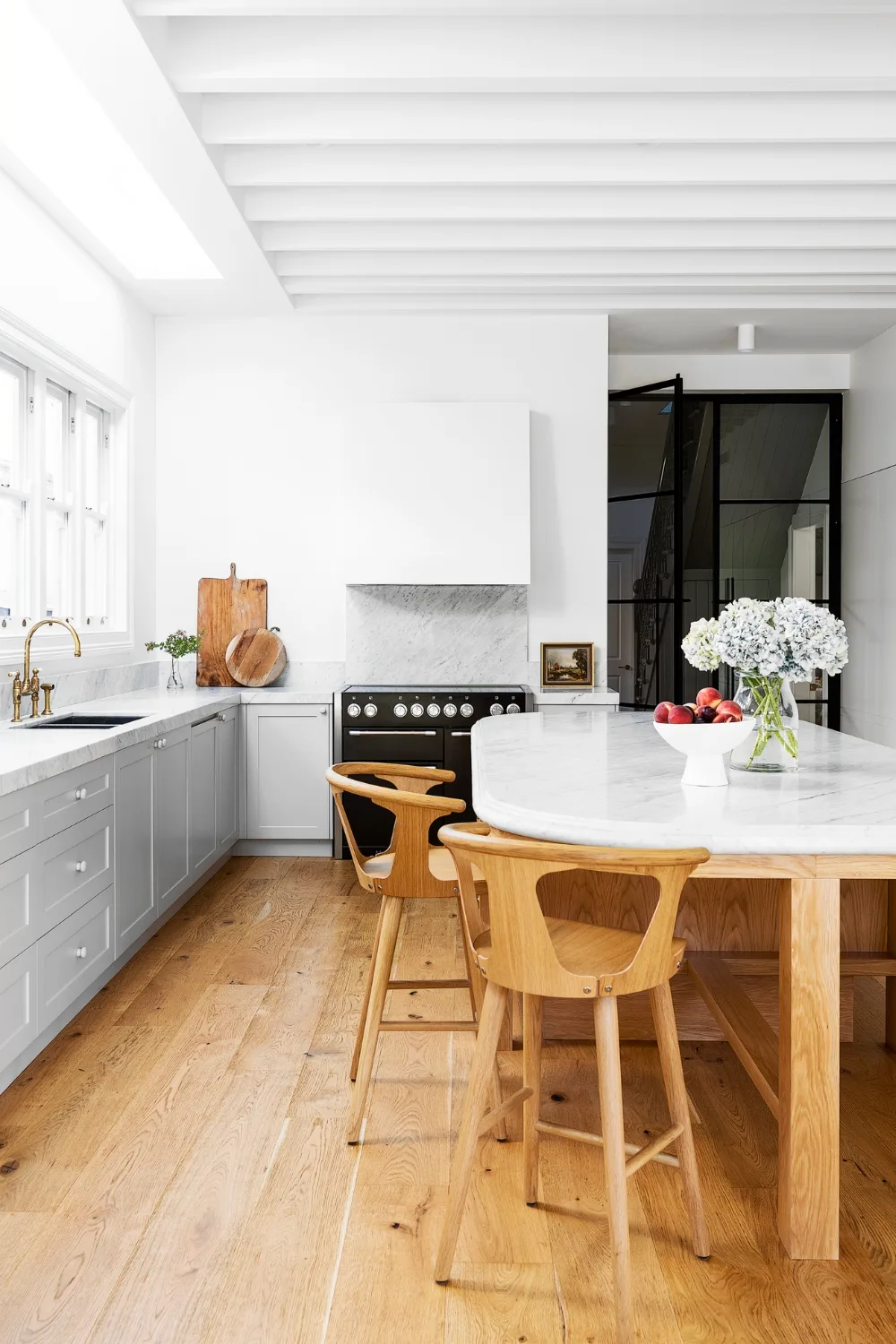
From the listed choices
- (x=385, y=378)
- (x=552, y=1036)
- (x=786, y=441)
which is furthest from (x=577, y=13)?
(x=786, y=441)

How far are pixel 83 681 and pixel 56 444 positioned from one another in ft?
3.68

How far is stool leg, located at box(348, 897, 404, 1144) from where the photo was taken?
2365 mm

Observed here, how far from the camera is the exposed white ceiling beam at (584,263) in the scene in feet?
15.5

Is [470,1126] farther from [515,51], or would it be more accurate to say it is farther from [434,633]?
[434,633]

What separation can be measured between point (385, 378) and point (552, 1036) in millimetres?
3833

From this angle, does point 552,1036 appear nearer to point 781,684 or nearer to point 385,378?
point 781,684

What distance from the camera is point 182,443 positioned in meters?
5.58

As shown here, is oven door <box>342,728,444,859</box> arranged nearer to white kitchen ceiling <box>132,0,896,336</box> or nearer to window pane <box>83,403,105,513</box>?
window pane <box>83,403,105,513</box>

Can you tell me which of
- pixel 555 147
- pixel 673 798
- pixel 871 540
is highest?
pixel 555 147

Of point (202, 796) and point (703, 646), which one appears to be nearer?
point (703, 646)

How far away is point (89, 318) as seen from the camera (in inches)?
181

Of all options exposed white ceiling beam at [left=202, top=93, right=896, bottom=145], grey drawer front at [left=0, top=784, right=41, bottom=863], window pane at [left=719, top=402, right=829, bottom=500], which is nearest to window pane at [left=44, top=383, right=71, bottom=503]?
exposed white ceiling beam at [left=202, top=93, right=896, bottom=145]

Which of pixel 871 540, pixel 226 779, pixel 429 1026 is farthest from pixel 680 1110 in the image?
pixel 871 540

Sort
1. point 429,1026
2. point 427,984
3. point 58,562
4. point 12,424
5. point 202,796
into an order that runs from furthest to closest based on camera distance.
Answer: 1. point 58,562
2. point 202,796
3. point 12,424
4. point 427,984
5. point 429,1026
